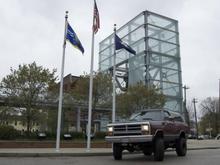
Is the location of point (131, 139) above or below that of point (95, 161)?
above

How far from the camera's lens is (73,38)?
70.3ft

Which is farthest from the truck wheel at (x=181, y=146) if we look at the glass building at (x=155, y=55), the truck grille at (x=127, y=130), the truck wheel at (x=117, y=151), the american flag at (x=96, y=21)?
the glass building at (x=155, y=55)

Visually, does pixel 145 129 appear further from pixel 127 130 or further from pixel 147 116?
pixel 147 116

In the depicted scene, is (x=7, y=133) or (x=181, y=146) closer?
(x=181, y=146)

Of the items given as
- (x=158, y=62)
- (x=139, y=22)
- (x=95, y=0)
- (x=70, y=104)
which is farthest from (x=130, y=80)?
(x=95, y=0)

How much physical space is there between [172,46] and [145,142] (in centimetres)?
2765

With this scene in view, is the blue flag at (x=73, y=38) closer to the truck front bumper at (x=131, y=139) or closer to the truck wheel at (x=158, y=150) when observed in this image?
the truck front bumper at (x=131, y=139)

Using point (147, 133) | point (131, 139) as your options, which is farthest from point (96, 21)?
point (147, 133)

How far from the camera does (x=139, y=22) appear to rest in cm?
4069

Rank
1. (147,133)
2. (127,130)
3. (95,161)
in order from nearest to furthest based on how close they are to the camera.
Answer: (147,133)
(95,161)
(127,130)

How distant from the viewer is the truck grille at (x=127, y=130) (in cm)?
1495

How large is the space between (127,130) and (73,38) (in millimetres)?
8111

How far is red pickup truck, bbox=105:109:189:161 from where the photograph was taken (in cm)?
1474

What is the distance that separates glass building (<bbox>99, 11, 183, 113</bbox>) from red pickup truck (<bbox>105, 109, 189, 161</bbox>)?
2152 centimetres
